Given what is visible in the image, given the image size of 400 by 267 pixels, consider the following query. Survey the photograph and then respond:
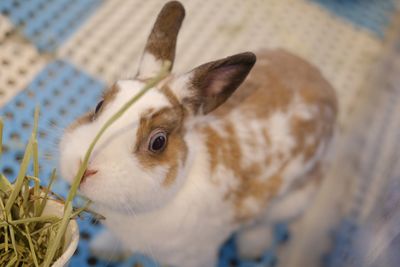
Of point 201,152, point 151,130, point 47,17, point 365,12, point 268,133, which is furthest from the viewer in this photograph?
point 365,12

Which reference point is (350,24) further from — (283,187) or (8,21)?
(8,21)

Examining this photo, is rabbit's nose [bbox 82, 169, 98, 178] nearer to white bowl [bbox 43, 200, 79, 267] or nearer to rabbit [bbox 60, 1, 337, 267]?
rabbit [bbox 60, 1, 337, 267]

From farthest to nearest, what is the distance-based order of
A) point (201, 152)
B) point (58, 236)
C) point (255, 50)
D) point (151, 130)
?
point (255, 50), point (201, 152), point (151, 130), point (58, 236)

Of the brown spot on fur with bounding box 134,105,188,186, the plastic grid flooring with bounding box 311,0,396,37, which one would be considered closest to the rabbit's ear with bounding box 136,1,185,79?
the brown spot on fur with bounding box 134,105,188,186

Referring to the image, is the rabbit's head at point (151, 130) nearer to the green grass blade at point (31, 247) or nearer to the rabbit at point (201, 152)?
the rabbit at point (201, 152)

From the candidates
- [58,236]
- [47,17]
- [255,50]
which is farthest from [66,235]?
[47,17]

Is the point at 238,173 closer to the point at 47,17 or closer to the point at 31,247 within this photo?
the point at 31,247

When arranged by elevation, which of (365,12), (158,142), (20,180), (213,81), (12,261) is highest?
(365,12)
